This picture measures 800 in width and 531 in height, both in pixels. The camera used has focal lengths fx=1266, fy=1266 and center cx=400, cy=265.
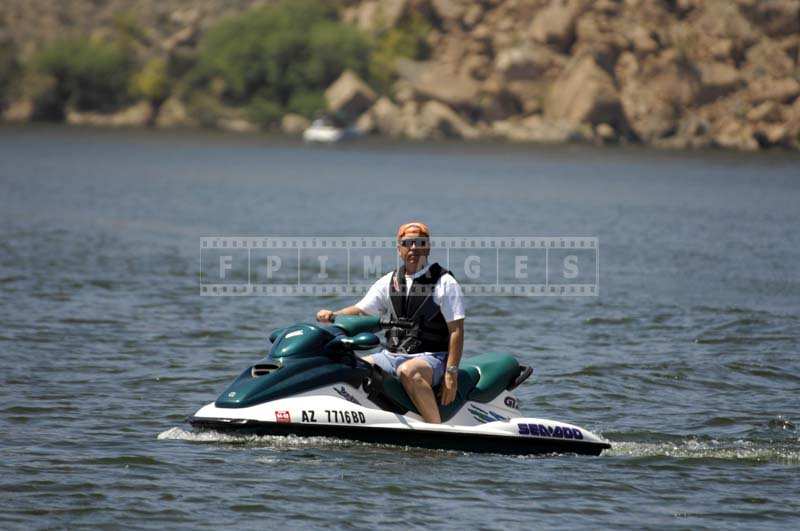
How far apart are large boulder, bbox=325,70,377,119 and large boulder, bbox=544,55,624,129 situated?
1659cm

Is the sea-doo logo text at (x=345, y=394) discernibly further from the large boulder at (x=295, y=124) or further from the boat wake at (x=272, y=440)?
the large boulder at (x=295, y=124)

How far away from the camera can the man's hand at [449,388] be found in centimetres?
1094

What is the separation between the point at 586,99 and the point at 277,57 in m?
35.4

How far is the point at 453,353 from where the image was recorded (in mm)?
10891

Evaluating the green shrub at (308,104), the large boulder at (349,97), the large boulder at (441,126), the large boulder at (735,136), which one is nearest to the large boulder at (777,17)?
the large boulder at (735,136)

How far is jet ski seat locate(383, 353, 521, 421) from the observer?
11055 mm

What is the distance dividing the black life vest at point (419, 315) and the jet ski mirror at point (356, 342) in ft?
1.24

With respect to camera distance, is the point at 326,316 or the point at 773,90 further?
the point at 773,90

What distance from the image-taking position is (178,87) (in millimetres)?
128500

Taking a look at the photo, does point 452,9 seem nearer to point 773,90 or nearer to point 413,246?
point 773,90

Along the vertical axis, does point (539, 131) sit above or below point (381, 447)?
above

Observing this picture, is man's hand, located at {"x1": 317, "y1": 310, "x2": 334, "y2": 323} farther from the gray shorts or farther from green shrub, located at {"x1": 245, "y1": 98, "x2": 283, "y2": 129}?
green shrub, located at {"x1": 245, "y1": 98, "x2": 283, "y2": 129}

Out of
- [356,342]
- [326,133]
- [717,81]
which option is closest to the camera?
[356,342]

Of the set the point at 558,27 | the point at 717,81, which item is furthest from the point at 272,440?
the point at 558,27
